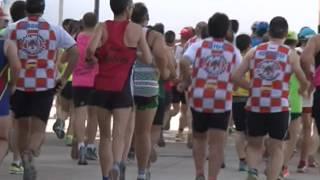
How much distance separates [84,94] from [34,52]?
2.54 m

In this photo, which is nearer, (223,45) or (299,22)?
(223,45)

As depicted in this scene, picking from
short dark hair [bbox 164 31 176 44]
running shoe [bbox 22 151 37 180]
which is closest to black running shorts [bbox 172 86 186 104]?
short dark hair [bbox 164 31 176 44]

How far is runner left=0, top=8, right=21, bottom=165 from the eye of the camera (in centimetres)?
823

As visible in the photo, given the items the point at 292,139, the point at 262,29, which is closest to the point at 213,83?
the point at 292,139

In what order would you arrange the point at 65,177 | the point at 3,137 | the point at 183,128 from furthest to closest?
the point at 183,128
the point at 65,177
the point at 3,137

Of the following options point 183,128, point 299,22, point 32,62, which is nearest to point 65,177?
point 32,62

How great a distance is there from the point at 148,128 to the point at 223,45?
3.90 feet

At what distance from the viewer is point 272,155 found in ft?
28.7

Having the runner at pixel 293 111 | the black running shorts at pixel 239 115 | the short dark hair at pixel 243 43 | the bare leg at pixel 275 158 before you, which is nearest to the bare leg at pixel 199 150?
the bare leg at pixel 275 158

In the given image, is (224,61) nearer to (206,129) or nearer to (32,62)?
(206,129)

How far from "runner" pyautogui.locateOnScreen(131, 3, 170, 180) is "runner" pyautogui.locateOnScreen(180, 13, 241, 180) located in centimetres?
26

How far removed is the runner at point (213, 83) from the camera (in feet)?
28.5

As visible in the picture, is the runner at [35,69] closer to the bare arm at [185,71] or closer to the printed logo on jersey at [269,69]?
the bare arm at [185,71]

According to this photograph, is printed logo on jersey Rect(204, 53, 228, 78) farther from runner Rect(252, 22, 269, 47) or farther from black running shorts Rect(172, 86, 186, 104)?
black running shorts Rect(172, 86, 186, 104)
